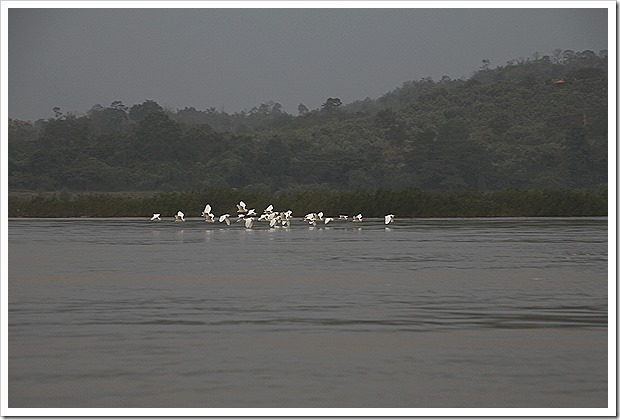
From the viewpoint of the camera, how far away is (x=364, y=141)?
2218 inches

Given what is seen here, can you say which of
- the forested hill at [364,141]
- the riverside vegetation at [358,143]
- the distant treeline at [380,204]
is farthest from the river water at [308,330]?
the forested hill at [364,141]

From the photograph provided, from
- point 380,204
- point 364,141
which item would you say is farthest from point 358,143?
point 380,204

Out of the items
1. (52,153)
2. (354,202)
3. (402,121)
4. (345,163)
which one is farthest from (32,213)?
(402,121)

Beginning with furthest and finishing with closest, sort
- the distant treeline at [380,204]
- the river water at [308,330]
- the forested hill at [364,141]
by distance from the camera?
the forested hill at [364,141] → the distant treeline at [380,204] → the river water at [308,330]

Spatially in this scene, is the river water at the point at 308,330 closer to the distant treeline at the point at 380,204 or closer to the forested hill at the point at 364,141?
the distant treeline at the point at 380,204

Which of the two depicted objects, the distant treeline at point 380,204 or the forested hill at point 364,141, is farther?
the forested hill at point 364,141

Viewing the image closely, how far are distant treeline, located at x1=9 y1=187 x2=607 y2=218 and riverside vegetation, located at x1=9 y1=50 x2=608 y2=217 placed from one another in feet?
32.5

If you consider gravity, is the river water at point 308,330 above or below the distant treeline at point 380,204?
below

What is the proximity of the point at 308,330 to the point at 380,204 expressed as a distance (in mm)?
20484

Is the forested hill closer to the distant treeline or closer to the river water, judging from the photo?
the distant treeline

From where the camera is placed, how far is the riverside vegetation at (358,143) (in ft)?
155

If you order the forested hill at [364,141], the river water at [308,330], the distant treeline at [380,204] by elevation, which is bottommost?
the river water at [308,330]

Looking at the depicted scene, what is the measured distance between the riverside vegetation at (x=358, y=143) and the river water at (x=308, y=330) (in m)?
27.8

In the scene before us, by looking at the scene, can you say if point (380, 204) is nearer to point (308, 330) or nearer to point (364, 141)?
point (308, 330)
